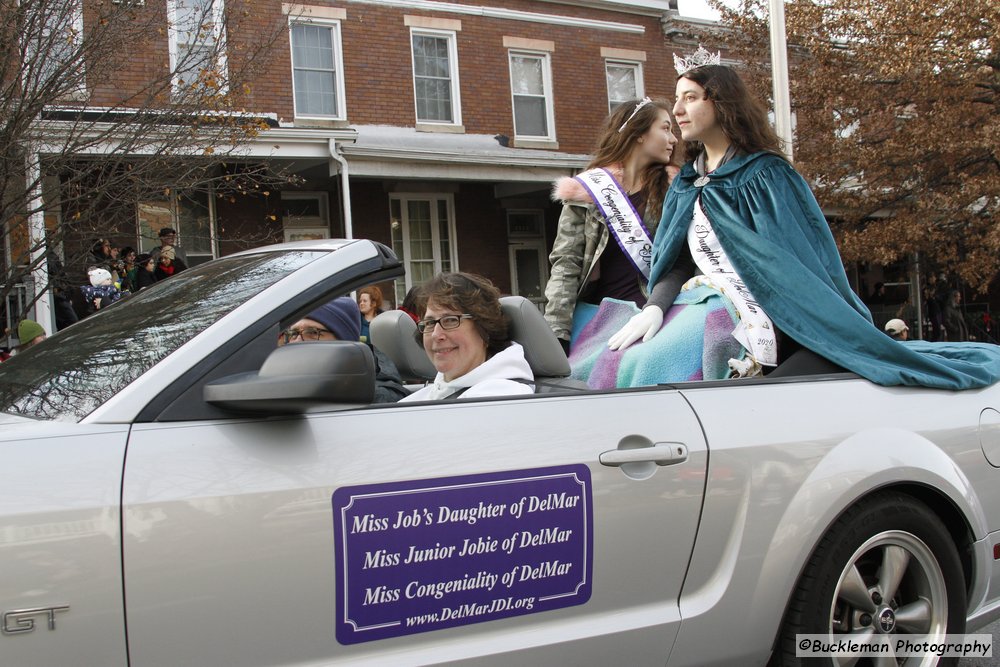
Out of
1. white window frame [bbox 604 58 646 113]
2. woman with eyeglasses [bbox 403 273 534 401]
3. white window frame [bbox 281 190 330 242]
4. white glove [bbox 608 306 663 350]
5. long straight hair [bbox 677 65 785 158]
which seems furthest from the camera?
white window frame [bbox 604 58 646 113]

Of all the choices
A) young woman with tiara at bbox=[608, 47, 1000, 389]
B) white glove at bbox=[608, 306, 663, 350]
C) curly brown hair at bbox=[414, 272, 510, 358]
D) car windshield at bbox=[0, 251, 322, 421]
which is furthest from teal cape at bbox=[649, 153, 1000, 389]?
car windshield at bbox=[0, 251, 322, 421]

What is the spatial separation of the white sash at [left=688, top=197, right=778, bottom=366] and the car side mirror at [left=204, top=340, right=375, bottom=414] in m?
1.71

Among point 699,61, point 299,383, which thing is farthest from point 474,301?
point 699,61

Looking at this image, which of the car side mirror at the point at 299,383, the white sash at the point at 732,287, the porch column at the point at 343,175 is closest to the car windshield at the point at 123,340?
the car side mirror at the point at 299,383

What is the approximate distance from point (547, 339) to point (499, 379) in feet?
1.28

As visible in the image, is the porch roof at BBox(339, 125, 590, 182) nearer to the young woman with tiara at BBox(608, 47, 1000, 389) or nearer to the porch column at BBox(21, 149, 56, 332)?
the porch column at BBox(21, 149, 56, 332)

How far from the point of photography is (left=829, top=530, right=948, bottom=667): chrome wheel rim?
2.73 metres

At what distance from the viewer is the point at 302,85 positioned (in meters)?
14.7

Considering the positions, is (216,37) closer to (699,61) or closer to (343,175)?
(343,175)

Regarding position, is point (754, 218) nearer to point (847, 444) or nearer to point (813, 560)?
point (847, 444)

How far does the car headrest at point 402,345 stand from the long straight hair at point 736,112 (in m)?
1.50

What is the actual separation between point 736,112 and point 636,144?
66 centimetres

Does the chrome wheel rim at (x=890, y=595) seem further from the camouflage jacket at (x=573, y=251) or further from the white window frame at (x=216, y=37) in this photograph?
the white window frame at (x=216, y=37)

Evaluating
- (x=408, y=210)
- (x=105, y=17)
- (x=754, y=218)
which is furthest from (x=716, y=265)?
(x=408, y=210)
